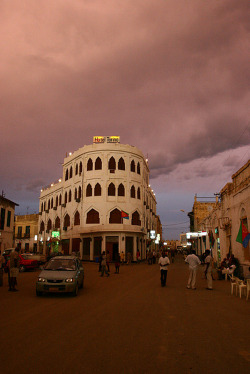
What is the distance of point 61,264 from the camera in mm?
11906

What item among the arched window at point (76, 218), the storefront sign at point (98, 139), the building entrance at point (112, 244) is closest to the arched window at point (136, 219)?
the building entrance at point (112, 244)

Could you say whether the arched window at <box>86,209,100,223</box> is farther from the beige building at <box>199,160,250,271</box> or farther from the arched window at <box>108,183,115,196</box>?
the beige building at <box>199,160,250,271</box>

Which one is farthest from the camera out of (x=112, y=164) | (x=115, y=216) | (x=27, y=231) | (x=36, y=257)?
(x=27, y=231)

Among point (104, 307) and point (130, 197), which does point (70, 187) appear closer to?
point (130, 197)

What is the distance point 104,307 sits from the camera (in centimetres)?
855

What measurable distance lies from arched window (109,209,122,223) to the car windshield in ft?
84.5

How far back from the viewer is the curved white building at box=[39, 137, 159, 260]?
3766cm

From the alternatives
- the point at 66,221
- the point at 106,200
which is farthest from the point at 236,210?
the point at 66,221

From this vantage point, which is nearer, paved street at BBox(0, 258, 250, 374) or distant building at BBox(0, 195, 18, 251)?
paved street at BBox(0, 258, 250, 374)

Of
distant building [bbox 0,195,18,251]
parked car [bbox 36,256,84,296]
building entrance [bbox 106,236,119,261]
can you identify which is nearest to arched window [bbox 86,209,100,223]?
building entrance [bbox 106,236,119,261]

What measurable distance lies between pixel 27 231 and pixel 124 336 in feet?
192

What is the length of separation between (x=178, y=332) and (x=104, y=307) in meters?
3.16

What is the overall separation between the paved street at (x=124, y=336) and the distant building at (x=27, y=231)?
169 feet

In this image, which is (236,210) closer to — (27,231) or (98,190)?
(98,190)
